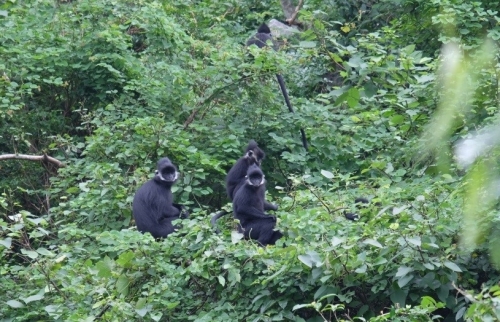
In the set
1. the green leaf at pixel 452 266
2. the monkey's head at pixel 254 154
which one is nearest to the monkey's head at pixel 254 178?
the monkey's head at pixel 254 154

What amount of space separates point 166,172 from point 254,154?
1.01 metres

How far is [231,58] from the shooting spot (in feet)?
31.1

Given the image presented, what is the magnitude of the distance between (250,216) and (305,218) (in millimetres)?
1123

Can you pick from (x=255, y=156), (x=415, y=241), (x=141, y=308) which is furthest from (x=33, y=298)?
(x=255, y=156)

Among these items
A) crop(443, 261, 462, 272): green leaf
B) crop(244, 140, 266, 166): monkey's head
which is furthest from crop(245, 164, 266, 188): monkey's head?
crop(443, 261, 462, 272): green leaf

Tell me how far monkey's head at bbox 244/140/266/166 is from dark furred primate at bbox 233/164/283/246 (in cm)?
64

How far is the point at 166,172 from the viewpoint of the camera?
7.98 metres

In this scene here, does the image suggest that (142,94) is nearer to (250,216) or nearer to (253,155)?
(253,155)

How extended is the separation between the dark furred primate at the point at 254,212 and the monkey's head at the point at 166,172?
2.18 ft

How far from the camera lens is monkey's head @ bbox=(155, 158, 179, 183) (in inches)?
313

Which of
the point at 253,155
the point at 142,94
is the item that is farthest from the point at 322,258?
the point at 142,94

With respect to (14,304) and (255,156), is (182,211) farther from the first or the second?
(14,304)

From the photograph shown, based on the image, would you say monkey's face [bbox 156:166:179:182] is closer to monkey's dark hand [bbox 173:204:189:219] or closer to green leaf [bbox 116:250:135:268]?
monkey's dark hand [bbox 173:204:189:219]

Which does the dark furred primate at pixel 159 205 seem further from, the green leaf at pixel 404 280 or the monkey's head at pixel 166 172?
the green leaf at pixel 404 280
